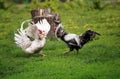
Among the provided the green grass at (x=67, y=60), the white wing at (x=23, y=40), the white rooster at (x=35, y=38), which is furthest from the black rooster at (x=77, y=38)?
the white wing at (x=23, y=40)

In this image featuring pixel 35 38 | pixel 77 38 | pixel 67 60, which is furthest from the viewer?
pixel 35 38

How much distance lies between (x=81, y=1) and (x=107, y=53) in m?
16.6

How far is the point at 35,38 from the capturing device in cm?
1408

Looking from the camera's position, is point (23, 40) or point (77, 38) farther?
point (23, 40)

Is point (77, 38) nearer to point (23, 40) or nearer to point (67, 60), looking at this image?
point (67, 60)

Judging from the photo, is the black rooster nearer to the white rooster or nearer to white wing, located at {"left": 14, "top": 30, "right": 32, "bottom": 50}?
the white rooster

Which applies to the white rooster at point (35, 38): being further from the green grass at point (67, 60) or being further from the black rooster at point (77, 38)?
the black rooster at point (77, 38)

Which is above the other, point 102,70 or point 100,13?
point 102,70

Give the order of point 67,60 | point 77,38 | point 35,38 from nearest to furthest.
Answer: point 67,60 → point 77,38 → point 35,38

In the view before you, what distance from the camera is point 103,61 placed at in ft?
42.2

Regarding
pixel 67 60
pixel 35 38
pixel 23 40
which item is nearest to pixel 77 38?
pixel 67 60

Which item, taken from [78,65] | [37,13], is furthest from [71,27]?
[78,65]

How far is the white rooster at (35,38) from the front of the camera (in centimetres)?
1396

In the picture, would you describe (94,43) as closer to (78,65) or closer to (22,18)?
(78,65)
